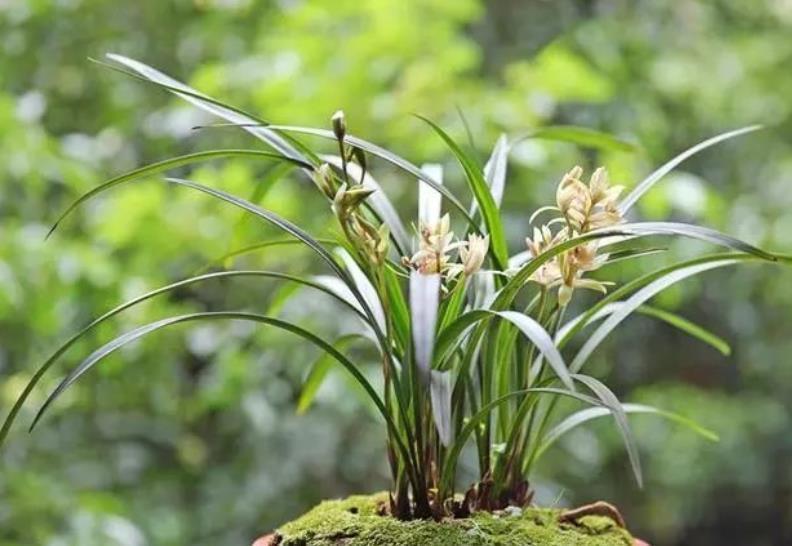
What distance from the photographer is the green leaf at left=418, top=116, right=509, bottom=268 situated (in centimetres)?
69

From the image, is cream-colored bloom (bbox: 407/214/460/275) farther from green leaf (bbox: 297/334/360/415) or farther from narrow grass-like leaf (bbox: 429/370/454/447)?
green leaf (bbox: 297/334/360/415)

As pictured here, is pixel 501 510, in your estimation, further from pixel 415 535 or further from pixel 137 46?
pixel 137 46

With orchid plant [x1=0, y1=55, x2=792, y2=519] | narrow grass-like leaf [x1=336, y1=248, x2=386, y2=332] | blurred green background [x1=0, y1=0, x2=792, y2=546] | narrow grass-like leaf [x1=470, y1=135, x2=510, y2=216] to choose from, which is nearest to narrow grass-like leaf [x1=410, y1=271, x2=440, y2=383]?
orchid plant [x1=0, y1=55, x2=792, y2=519]

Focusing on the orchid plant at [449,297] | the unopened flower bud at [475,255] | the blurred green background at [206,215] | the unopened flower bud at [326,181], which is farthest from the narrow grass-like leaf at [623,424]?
the blurred green background at [206,215]

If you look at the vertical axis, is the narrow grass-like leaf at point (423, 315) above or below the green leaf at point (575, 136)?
below

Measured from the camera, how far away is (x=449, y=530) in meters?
0.65

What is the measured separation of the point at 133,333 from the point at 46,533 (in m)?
0.94

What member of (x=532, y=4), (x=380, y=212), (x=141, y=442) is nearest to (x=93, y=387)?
(x=141, y=442)

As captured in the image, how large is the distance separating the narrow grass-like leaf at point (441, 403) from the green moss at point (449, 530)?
0.08 meters

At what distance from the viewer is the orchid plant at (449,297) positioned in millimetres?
616

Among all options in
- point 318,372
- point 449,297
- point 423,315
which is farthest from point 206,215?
point 423,315

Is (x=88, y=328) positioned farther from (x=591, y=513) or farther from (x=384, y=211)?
(x=591, y=513)

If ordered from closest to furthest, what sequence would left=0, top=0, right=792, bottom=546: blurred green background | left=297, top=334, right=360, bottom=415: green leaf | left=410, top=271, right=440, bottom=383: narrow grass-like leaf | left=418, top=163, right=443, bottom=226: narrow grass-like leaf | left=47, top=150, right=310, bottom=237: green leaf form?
1. left=410, top=271, right=440, bottom=383: narrow grass-like leaf
2. left=47, top=150, right=310, bottom=237: green leaf
3. left=418, top=163, right=443, bottom=226: narrow grass-like leaf
4. left=297, top=334, right=360, bottom=415: green leaf
5. left=0, top=0, right=792, bottom=546: blurred green background

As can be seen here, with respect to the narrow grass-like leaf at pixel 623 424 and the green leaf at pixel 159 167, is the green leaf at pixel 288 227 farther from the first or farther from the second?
the narrow grass-like leaf at pixel 623 424
